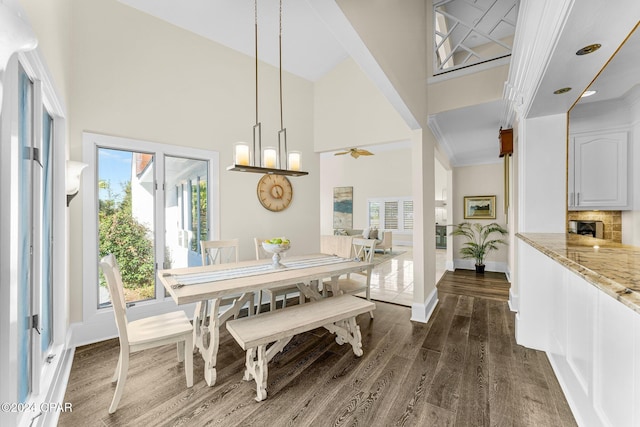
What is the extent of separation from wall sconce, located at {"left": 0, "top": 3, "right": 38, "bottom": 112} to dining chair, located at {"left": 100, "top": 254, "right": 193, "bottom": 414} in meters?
1.29

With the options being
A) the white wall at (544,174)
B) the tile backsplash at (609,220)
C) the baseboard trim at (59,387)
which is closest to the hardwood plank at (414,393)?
the white wall at (544,174)

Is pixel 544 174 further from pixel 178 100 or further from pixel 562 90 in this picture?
pixel 178 100

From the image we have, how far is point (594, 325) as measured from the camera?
1420mm

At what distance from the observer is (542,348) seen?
2514 mm

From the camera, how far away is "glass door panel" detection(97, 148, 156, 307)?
2.87 m

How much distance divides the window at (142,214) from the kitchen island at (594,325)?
350cm

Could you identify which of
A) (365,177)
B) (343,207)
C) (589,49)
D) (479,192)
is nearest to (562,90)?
(589,49)

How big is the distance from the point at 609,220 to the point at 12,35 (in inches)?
206

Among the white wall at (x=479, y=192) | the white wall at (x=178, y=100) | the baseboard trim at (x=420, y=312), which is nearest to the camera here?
the white wall at (x=178, y=100)

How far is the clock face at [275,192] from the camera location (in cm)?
408

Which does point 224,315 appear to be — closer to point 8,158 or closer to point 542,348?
point 8,158

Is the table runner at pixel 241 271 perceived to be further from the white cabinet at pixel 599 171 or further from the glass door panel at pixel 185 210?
the white cabinet at pixel 599 171

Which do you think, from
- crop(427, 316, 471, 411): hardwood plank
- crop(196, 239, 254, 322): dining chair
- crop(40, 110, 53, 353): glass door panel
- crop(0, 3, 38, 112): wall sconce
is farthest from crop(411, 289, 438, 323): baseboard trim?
crop(0, 3, 38, 112): wall sconce

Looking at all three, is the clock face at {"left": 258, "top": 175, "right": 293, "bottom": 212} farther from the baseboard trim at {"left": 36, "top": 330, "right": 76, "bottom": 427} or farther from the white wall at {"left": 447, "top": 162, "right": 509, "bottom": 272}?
the white wall at {"left": 447, "top": 162, "right": 509, "bottom": 272}
